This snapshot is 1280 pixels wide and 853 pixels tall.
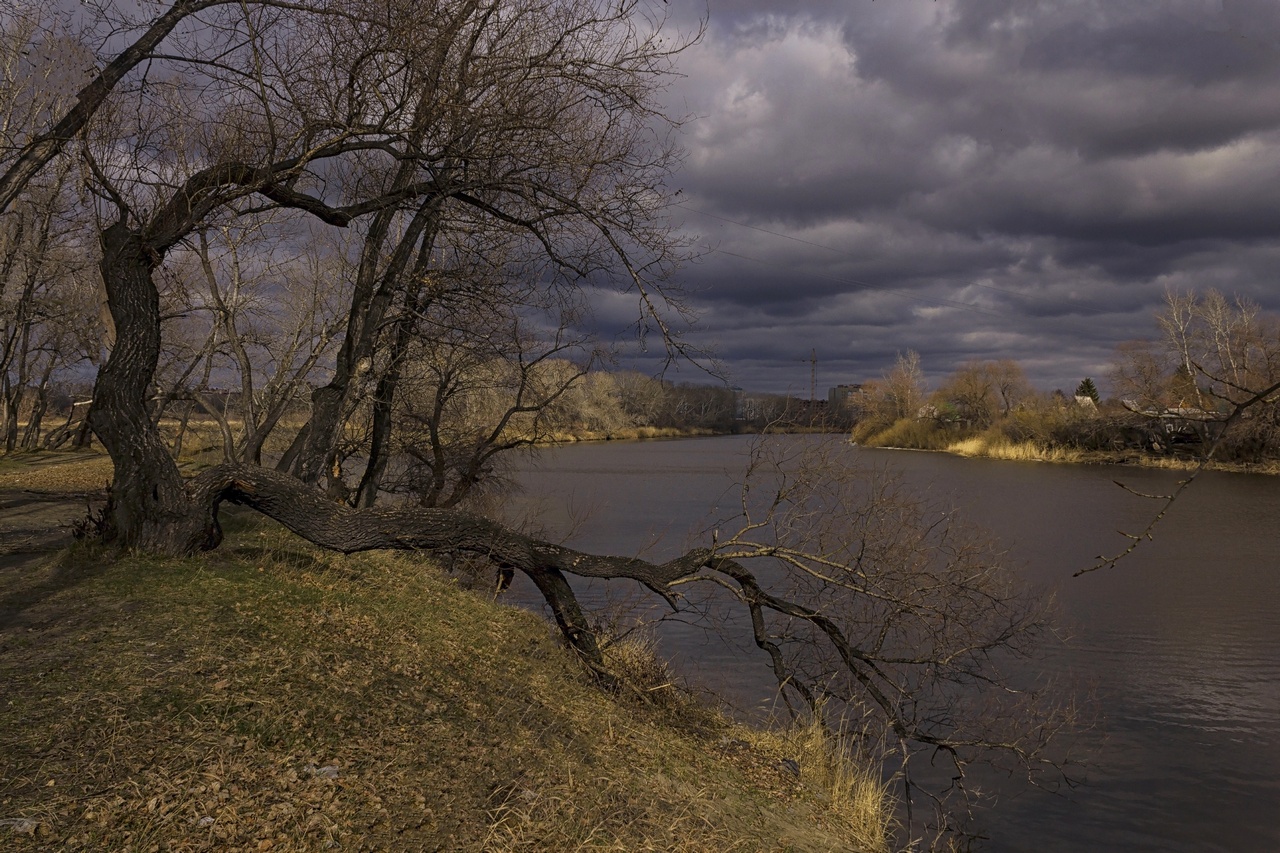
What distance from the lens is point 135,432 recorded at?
25.7 ft

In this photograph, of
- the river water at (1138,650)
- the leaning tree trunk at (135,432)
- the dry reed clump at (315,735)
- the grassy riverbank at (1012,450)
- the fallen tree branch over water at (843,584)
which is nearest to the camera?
the dry reed clump at (315,735)

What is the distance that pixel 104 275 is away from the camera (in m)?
7.90

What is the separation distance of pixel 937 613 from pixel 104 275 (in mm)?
8482

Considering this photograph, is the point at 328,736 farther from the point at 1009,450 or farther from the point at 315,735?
the point at 1009,450

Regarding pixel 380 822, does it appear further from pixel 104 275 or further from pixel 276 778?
pixel 104 275

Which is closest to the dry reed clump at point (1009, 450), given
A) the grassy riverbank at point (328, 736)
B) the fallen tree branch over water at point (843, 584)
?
the fallen tree branch over water at point (843, 584)

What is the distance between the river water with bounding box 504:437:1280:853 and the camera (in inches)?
381

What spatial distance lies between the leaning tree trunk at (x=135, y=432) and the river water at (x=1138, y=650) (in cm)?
551

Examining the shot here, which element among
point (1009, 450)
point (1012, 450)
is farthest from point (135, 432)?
point (1009, 450)

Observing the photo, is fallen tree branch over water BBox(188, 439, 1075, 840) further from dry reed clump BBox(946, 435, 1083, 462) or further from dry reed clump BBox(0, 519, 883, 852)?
dry reed clump BBox(946, 435, 1083, 462)

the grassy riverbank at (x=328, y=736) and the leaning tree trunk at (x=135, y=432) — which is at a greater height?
the leaning tree trunk at (x=135, y=432)

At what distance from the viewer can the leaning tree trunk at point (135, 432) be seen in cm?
776

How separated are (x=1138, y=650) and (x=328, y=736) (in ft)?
44.7

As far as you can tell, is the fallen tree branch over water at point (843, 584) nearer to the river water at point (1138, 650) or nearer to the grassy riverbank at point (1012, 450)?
the river water at point (1138, 650)
